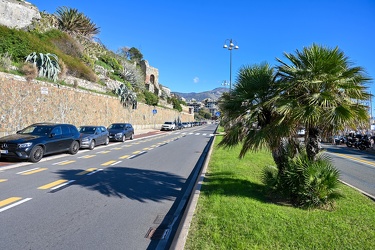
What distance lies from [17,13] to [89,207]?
3390 cm

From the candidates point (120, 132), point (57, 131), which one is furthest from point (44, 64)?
point (57, 131)

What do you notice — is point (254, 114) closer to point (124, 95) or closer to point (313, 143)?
point (313, 143)

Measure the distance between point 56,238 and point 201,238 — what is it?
2285 mm

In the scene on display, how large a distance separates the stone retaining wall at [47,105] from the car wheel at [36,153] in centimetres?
604

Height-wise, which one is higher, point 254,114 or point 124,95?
point 124,95

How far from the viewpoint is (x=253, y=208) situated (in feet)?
17.9

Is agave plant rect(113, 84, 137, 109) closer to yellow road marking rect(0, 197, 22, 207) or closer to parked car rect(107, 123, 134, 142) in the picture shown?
parked car rect(107, 123, 134, 142)

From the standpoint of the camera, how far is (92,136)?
18.0m

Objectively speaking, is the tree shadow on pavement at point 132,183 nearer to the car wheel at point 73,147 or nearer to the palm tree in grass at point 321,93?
the palm tree in grass at point 321,93

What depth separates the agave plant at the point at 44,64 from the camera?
21.4m

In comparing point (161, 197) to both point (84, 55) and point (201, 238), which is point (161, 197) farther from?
point (84, 55)

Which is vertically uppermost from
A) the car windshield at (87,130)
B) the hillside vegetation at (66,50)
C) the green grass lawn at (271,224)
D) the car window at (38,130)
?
the hillside vegetation at (66,50)

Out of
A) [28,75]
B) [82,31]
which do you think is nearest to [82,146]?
[28,75]

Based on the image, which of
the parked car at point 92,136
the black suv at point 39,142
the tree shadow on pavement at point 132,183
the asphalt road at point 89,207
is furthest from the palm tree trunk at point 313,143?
the parked car at point 92,136
